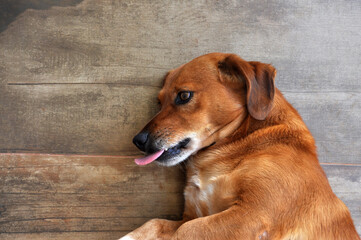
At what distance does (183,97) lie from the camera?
1.61 m

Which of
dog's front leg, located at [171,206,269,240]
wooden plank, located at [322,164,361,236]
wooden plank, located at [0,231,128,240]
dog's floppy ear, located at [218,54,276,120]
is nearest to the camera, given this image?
dog's front leg, located at [171,206,269,240]

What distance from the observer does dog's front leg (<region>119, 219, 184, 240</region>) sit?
1590 millimetres

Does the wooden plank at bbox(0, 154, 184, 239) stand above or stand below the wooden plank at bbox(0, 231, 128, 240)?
above

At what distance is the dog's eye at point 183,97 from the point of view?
160 centimetres

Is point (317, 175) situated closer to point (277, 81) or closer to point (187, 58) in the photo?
point (277, 81)

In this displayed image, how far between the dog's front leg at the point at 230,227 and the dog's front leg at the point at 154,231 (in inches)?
10.4

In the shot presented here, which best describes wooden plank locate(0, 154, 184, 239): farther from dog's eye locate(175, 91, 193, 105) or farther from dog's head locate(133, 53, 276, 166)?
dog's eye locate(175, 91, 193, 105)

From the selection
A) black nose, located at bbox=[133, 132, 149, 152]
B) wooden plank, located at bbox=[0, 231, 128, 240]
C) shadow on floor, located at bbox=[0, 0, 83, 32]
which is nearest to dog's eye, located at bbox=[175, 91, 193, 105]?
black nose, located at bbox=[133, 132, 149, 152]

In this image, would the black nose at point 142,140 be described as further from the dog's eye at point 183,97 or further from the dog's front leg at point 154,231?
the dog's front leg at point 154,231

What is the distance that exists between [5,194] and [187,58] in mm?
1444

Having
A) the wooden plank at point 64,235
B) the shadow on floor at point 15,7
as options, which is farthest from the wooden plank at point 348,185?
the shadow on floor at point 15,7

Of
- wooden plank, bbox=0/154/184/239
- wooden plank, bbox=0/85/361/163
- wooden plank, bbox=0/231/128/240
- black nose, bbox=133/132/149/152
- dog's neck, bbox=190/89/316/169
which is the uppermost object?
dog's neck, bbox=190/89/316/169

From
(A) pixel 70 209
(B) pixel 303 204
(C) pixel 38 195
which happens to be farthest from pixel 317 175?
(C) pixel 38 195

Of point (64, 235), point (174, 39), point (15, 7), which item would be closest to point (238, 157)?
point (174, 39)
